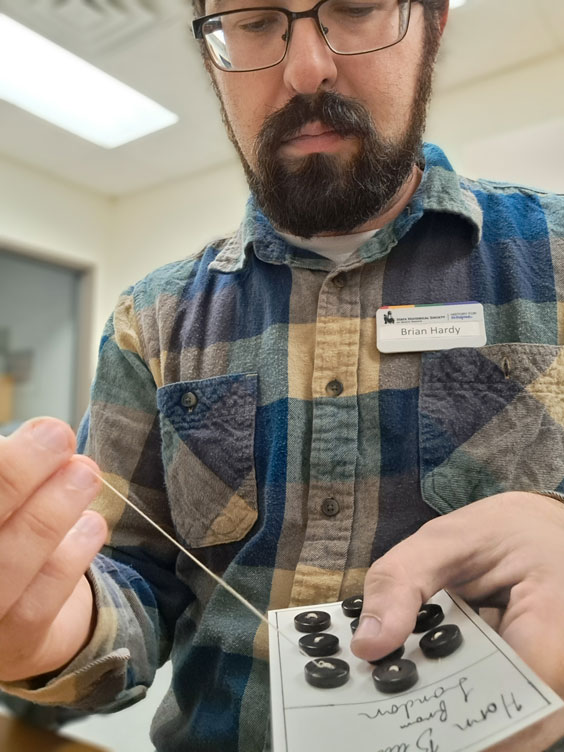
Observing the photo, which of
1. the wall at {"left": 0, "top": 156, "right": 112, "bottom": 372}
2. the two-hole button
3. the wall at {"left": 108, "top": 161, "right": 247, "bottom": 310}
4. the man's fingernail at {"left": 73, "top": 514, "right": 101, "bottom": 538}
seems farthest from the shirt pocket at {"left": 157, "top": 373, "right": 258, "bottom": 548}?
the wall at {"left": 0, "top": 156, "right": 112, "bottom": 372}

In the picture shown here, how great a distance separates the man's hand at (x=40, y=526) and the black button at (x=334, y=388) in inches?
10.6

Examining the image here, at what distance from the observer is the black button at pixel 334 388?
581 mm

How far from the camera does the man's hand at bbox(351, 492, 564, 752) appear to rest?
0.32 meters

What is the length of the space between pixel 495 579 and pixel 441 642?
67 mm

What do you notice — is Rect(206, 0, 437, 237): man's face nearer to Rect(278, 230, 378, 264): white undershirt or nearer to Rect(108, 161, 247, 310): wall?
Rect(278, 230, 378, 264): white undershirt

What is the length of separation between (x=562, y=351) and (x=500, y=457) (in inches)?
4.5

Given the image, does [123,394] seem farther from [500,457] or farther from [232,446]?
[500,457]

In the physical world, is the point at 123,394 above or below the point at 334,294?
below

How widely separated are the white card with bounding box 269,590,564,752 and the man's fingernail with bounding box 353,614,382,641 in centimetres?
2

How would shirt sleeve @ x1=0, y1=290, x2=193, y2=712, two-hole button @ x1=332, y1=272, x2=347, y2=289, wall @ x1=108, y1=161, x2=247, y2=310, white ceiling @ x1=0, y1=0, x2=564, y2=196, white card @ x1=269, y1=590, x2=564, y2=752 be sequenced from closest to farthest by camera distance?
1. white card @ x1=269, y1=590, x2=564, y2=752
2. shirt sleeve @ x1=0, y1=290, x2=193, y2=712
3. two-hole button @ x1=332, y1=272, x2=347, y2=289
4. white ceiling @ x1=0, y1=0, x2=564, y2=196
5. wall @ x1=108, y1=161, x2=247, y2=310

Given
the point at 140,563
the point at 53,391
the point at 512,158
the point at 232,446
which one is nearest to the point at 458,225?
the point at 232,446

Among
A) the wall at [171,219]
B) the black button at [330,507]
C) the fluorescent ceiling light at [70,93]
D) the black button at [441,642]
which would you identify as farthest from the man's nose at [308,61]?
the wall at [171,219]

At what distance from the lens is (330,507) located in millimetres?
562

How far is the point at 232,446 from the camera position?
0.62 meters
